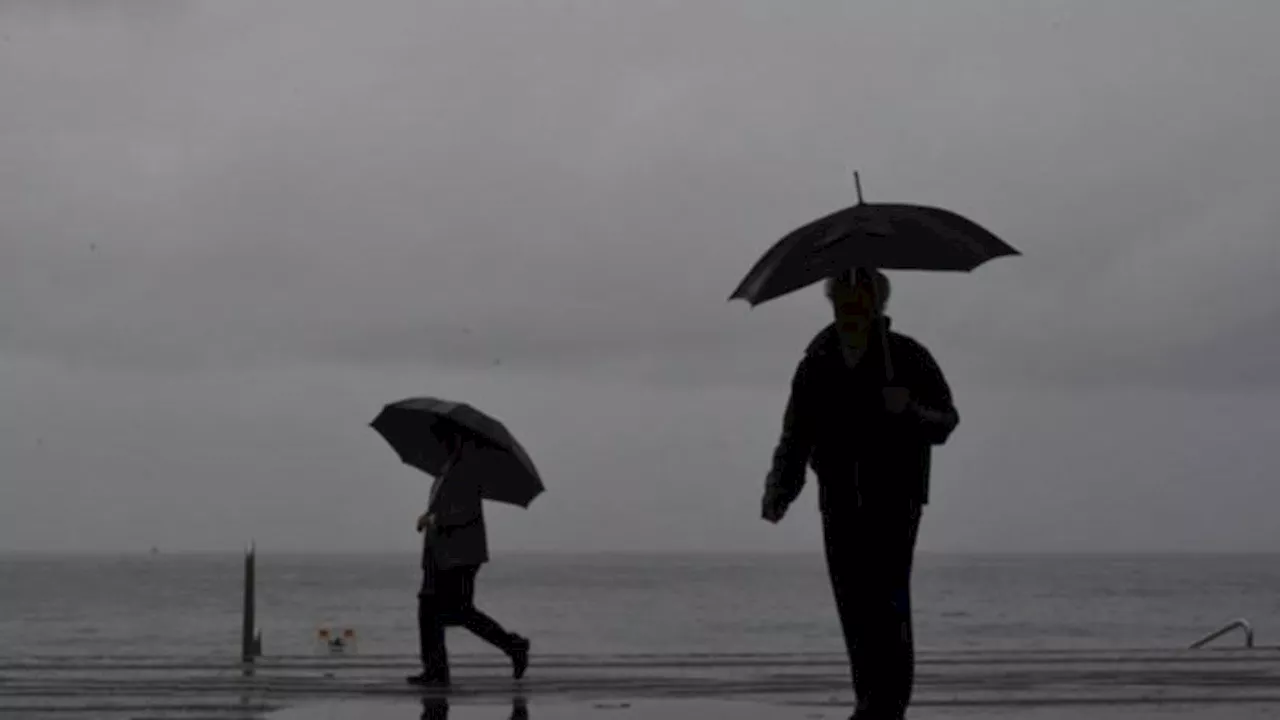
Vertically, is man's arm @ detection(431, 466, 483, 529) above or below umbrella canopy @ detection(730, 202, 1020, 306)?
below

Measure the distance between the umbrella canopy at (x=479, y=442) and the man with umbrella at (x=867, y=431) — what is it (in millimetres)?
4749

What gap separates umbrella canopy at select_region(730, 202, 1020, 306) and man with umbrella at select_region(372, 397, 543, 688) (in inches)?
181

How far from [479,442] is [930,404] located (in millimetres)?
5244

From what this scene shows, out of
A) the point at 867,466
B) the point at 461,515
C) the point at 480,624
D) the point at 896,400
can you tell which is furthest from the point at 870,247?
the point at 480,624

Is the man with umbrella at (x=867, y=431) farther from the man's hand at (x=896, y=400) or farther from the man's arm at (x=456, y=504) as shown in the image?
the man's arm at (x=456, y=504)

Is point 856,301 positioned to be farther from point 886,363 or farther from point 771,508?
point 771,508

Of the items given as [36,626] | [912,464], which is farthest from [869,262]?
[36,626]

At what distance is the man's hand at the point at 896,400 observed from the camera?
677 centimetres

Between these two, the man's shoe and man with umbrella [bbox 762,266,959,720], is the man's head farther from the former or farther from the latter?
the man's shoe

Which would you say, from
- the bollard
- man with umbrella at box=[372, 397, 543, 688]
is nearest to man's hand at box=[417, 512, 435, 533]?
man with umbrella at box=[372, 397, 543, 688]

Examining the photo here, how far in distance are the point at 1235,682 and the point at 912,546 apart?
17.9 ft

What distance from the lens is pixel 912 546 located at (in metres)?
7.03

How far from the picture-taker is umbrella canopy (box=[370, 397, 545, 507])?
38.2 feet

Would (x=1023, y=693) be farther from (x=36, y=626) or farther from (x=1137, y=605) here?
(x=1137, y=605)
